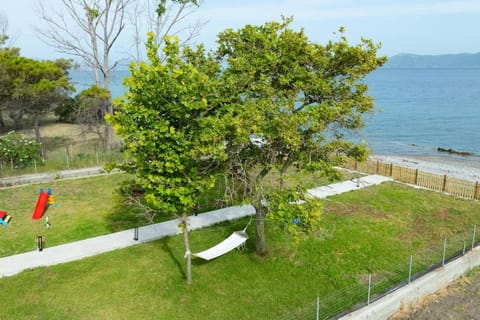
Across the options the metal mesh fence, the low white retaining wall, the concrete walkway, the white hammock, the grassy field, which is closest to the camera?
the low white retaining wall

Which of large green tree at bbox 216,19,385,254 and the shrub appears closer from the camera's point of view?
large green tree at bbox 216,19,385,254

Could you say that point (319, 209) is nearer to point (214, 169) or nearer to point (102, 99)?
point (214, 169)

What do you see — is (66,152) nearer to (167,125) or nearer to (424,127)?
(167,125)

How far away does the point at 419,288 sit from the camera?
9.52 meters

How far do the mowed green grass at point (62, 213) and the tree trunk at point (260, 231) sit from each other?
3937mm

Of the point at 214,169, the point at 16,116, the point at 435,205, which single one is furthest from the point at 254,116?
the point at 16,116

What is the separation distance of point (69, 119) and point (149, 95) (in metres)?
31.3

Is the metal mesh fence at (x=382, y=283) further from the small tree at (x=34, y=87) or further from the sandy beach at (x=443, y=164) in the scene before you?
the small tree at (x=34, y=87)

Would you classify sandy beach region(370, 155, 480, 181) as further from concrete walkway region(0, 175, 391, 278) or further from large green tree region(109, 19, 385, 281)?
large green tree region(109, 19, 385, 281)

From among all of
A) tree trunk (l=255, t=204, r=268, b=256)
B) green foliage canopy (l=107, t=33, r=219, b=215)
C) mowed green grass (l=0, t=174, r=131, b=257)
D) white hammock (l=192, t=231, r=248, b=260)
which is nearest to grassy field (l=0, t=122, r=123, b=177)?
mowed green grass (l=0, t=174, r=131, b=257)

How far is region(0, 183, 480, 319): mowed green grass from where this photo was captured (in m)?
9.02

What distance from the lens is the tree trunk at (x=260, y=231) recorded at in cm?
1094

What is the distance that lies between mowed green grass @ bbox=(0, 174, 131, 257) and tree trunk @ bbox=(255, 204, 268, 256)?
394 cm

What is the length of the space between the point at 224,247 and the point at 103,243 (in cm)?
402
